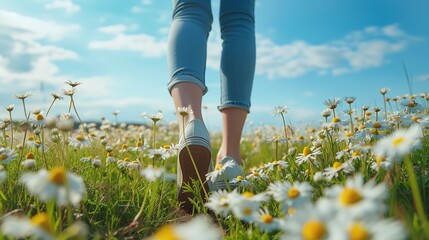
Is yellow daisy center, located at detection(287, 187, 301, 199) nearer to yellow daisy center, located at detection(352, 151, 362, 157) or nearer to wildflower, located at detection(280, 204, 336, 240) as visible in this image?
wildflower, located at detection(280, 204, 336, 240)

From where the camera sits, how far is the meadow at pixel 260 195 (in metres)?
0.80

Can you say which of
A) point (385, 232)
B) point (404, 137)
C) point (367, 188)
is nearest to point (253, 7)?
point (404, 137)

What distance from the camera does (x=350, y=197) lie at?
847mm

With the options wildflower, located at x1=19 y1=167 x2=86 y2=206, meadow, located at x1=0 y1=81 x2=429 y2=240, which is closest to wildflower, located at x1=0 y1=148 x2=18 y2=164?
meadow, located at x1=0 y1=81 x2=429 y2=240

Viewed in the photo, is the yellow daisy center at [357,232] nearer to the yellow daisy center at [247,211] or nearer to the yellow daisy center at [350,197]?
the yellow daisy center at [350,197]

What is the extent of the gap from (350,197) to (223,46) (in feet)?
5.67

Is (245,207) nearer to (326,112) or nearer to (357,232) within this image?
(357,232)

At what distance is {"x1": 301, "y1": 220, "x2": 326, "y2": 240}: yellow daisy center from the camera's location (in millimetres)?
764

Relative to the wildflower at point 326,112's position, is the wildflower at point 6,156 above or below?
below

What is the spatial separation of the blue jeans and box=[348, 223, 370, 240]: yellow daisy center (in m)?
1.48

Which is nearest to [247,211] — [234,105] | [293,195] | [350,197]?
[293,195]

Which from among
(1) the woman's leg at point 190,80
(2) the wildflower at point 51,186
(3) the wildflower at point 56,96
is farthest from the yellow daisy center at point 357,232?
(3) the wildflower at point 56,96

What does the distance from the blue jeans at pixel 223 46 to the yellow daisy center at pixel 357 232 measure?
4.85 ft

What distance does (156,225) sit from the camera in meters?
1.79
